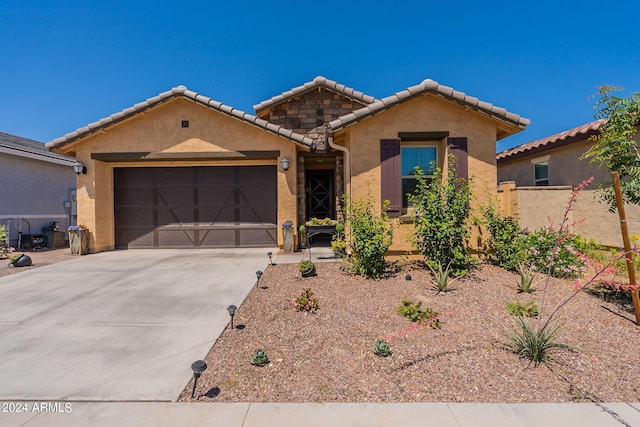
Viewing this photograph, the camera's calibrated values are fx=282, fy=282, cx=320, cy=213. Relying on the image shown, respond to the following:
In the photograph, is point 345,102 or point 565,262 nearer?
point 565,262

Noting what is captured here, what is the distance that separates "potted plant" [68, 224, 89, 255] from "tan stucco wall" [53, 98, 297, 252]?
0.68 feet

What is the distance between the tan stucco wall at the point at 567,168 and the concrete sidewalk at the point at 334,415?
20.9ft

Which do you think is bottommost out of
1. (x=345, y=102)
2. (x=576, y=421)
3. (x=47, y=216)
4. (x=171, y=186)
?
(x=576, y=421)

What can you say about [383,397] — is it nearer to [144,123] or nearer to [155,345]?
[155,345]

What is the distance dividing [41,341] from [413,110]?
7.70 m

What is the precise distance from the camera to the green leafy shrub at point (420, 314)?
3.64 m

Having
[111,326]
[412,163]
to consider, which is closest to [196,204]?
[111,326]

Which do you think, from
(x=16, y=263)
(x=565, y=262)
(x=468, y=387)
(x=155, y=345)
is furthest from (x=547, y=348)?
(x=16, y=263)

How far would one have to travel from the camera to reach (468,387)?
2539 mm

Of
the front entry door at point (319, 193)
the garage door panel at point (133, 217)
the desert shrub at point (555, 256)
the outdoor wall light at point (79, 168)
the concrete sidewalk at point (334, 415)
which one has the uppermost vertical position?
the outdoor wall light at point (79, 168)

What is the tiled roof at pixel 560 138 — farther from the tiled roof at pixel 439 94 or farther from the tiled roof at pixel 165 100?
the tiled roof at pixel 165 100

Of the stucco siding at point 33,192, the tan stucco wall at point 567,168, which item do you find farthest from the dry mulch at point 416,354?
the stucco siding at point 33,192

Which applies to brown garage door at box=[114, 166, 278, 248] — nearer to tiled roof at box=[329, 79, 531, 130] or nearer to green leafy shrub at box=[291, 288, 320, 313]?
tiled roof at box=[329, 79, 531, 130]

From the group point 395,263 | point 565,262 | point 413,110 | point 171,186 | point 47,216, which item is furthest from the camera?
point 47,216
